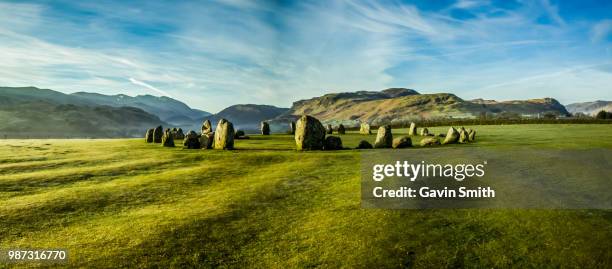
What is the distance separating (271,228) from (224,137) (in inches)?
803

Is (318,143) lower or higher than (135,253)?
higher

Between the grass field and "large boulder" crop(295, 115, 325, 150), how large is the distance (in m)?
10.9

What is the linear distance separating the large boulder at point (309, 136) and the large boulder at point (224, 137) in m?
5.53

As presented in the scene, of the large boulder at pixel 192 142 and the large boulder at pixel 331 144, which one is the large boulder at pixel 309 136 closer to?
the large boulder at pixel 331 144

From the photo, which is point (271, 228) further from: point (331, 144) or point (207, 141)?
point (207, 141)

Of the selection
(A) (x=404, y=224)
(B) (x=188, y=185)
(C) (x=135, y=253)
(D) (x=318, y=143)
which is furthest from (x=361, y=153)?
(C) (x=135, y=253)

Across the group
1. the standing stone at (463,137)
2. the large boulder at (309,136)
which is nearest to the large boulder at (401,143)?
the large boulder at (309,136)

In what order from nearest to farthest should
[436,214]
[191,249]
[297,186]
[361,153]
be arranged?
1. [191,249]
2. [436,214]
3. [297,186]
4. [361,153]

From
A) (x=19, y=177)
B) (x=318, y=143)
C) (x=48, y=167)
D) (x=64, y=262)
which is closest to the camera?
(x=64, y=262)

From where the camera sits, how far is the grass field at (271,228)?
33.3 feet

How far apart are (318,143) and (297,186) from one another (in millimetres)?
13295

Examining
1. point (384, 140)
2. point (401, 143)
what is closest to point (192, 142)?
point (384, 140)

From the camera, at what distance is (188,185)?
1852 centimetres

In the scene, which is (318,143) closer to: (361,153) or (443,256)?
(361,153)
